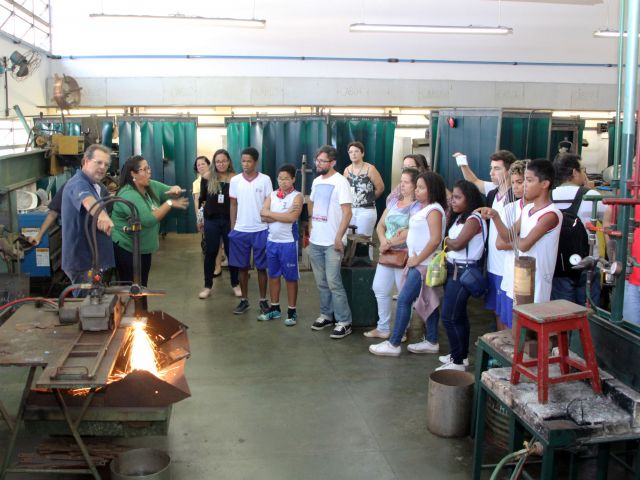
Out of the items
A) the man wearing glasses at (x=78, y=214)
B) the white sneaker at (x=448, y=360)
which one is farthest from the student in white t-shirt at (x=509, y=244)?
the man wearing glasses at (x=78, y=214)

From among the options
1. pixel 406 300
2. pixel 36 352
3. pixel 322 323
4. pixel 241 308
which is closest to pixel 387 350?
pixel 406 300

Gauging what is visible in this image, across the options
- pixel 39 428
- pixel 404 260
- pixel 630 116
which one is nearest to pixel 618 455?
pixel 630 116

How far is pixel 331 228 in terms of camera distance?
16.5 feet

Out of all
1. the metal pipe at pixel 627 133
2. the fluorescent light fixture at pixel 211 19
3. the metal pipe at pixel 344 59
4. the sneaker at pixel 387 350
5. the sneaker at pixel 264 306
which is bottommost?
the sneaker at pixel 387 350

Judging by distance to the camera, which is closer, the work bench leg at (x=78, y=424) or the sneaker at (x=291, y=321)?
the work bench leg at (x=78, y=424)

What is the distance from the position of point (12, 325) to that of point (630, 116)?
118 inches

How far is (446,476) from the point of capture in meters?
3.14

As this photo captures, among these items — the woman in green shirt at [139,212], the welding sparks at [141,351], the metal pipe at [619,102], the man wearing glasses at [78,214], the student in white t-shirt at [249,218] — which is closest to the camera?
the metal pipe at [619,102]

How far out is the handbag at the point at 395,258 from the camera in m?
4.74

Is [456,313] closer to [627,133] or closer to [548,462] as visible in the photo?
[627,133]

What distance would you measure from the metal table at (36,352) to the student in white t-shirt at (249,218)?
2.55m

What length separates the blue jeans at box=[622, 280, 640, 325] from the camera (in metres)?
3.65

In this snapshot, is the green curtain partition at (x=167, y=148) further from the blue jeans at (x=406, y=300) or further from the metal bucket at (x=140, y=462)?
the metal bucket at (x=140, y=462)

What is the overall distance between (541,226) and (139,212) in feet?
8.89
